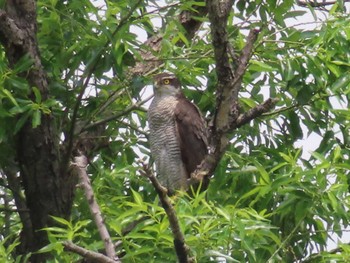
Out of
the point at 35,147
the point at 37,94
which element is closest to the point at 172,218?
the point at 37,94

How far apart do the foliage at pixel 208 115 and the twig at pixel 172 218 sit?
0.95ft

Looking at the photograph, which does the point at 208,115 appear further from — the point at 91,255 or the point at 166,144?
the point at 91,255

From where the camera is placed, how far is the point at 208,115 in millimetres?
8406

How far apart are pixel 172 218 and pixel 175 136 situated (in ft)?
11.8

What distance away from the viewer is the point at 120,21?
22.5 ft

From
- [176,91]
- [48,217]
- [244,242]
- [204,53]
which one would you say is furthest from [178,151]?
[244,242]

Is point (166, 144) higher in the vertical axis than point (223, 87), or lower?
higher

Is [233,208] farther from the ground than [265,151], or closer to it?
closer to it

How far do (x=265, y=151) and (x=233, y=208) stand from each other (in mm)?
2174

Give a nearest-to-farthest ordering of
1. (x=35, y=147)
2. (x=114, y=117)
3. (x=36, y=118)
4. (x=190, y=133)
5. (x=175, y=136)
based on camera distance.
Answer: (x=36, y=118), (x=35, y=147), (x=114, y=117), (x=190, y=133), (x=175, y=136)

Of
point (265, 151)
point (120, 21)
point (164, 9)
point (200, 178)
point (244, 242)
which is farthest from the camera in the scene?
point (265, 151)

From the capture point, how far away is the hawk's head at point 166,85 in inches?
316

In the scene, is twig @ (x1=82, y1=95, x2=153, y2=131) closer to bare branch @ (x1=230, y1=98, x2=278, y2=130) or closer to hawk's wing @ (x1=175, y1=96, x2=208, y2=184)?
hawk's wing @ (x1=175, y1=96, x2=208, y2=184)

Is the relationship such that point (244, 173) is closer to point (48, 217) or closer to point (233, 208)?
point (48, 217)
